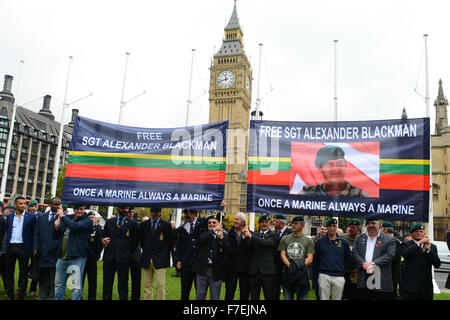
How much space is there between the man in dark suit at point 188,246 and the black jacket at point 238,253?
1.98 ft

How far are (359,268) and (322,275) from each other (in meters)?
0.69

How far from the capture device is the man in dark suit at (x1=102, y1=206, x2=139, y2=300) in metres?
7.30

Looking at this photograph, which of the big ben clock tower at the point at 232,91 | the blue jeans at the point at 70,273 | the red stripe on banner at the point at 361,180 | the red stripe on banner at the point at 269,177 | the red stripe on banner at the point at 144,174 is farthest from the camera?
the big ben clock tower at the point at 232,91

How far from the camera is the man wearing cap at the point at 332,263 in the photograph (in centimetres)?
653

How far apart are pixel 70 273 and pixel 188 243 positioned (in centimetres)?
250

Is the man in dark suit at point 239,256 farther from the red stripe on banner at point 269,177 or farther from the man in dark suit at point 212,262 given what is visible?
the red stripe on banner at point 269,177

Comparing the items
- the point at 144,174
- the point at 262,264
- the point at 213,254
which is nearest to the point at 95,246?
the point at 144,174

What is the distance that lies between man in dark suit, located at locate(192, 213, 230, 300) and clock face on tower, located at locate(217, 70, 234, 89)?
95.4 meters

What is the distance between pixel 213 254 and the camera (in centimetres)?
681

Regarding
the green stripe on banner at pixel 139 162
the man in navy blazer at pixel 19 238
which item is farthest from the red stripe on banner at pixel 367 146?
the man in navy blazer at pixel 19 238

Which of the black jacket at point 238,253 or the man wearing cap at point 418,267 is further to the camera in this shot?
the black jacket at point 238,253

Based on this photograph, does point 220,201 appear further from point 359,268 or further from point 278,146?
point 359,268
